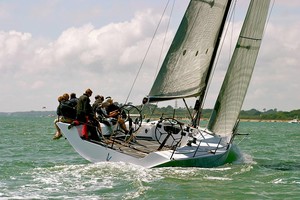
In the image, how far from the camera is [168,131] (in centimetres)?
1895

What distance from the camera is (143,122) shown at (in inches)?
800

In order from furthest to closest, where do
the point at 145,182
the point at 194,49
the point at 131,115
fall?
1. the point at 194,49
2. the point at 131,115
3. the point at 145,182

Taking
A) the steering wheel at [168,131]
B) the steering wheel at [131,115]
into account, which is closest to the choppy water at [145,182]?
the steering wheel at [168,131]

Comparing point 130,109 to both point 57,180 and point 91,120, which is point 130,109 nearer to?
point 91,120

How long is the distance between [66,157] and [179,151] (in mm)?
7742

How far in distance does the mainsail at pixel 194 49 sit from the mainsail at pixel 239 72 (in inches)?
31.0

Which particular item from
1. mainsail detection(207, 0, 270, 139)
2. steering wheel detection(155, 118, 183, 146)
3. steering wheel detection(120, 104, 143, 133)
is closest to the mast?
mainsail detection(207, 0, 270, 139)

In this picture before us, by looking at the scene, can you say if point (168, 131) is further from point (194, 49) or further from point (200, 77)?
point (194, 49)

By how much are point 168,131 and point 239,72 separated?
3.07 meters

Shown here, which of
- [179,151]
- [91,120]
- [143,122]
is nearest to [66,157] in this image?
[143,122]

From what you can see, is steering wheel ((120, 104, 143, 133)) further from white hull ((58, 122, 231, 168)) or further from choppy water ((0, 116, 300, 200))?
choppy water ((0, 116, 300, 200))

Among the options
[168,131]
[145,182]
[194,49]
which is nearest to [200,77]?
[194,49]

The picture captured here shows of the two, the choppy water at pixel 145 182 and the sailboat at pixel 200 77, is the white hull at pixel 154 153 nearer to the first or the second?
the choppy water at pixel 145 182

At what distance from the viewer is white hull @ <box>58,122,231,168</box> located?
16094mm
